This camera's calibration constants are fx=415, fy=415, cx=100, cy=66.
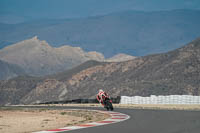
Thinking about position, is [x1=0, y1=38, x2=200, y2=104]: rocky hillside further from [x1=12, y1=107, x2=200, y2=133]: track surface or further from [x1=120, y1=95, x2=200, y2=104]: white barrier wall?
[x1=12, y1=107, x2=200, y2=133]: track surface

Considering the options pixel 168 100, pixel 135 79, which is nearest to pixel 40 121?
pixel 168 100

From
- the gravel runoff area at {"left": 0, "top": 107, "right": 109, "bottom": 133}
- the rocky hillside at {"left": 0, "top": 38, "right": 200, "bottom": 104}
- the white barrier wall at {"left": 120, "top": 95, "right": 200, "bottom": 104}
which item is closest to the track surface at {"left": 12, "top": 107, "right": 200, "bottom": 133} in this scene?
the gravel runoff area at {"left": 0, "top": 107, "right": 109, "bottom": 133}

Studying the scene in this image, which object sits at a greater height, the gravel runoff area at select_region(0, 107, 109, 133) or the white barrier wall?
the white barrier wall

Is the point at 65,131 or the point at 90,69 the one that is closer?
the point at 65,131

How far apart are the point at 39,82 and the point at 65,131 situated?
396ft

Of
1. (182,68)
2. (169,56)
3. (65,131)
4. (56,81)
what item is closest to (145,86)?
(182,68)

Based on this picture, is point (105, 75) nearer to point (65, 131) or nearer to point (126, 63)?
point (126, 63)

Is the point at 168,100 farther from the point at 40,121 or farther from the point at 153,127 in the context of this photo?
the point at 153,127

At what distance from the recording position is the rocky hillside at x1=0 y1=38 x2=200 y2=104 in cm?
9144

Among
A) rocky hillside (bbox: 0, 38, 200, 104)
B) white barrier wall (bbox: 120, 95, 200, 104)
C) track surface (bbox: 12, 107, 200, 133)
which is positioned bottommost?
track surface (bbox: 12, 107, 200, 133)

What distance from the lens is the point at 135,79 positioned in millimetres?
105938

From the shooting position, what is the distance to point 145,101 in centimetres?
4353

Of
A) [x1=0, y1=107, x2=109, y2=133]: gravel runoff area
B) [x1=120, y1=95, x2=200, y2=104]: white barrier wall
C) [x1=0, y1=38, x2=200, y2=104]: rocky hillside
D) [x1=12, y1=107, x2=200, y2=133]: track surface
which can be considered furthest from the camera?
[x1=0, y1=38, x2=200, y2=104]: rocky hillside

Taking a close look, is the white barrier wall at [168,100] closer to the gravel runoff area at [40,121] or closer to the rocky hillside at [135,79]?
the gravel runoff area at [40,121]
